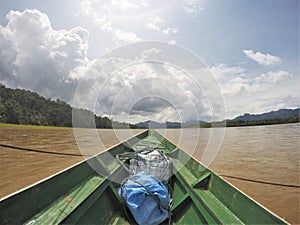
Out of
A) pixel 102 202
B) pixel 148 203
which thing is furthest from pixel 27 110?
pixel 148 203

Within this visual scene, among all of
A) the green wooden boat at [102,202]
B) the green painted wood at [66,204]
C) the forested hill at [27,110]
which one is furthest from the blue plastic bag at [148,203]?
the forested hill at [27,110]

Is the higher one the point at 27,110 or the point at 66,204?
the point at 27,110

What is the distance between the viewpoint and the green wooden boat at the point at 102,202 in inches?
50.0

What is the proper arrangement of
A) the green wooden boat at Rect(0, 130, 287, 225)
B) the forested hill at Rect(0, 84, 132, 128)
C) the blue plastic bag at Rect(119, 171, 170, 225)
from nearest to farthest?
1. the green wooden boat at Rect(0, 130, 287, 225)
2. the blue plastic bag at Rect(119, 171, 170, 225)
3. the forested hill at Rect(0, 84, 132, 128)

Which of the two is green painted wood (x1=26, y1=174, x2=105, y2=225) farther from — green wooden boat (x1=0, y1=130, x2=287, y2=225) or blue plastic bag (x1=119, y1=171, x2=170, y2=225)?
blue plastic bag (x1=119, y1=171, x2=170, y2=225)

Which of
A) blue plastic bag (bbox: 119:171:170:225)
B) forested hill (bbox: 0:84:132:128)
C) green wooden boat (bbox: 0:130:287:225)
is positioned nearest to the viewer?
green wooden boat (bbox: 0:130:287:225)

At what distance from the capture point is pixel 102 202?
6.16 ft

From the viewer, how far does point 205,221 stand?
5.44ft

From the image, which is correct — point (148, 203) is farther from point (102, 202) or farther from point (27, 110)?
point (27, 110)

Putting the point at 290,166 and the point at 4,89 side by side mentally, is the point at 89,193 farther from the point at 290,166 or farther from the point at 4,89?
the point at 4,89

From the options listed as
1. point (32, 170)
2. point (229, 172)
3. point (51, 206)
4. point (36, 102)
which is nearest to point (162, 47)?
point (51, 206)

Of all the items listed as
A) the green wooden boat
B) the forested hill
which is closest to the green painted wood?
the green wooden boat

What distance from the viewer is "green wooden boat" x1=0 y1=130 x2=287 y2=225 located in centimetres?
127

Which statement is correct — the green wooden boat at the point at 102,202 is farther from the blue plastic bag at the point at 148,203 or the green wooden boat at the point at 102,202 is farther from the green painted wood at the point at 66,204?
the blue plastic bag at the point at 148,203
